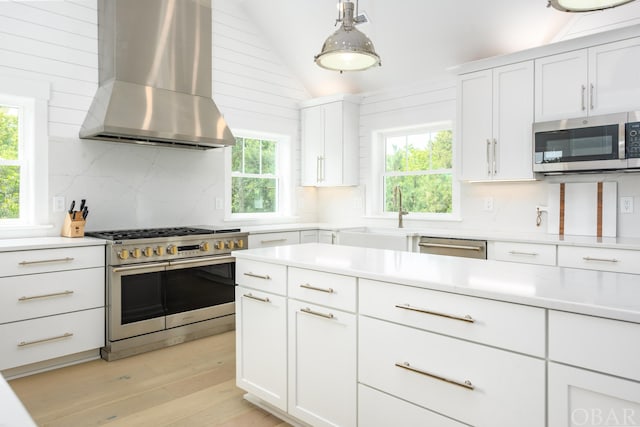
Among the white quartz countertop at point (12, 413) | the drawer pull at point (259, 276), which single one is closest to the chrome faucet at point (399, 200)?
the drawer pull at point (259, 276)

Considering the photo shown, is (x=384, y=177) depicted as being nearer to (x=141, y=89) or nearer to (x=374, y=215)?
(x=374, y=215)

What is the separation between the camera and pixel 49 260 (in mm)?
3008

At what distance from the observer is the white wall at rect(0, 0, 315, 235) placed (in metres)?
3.48

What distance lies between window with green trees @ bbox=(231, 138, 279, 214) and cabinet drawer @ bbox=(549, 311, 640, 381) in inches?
159

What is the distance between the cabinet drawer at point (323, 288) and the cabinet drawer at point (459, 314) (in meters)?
0.07

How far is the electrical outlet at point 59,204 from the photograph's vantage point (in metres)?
3.56

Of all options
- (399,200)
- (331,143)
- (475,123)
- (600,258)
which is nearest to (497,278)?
(600,258)

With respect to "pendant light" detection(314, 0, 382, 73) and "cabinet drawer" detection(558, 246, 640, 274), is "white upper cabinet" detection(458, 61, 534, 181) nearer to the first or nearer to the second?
"cabinet drawer" detection(558, 246, 640, 274)

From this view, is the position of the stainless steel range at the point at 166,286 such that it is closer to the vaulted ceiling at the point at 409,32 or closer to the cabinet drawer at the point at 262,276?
the cabinet drawer at the point at 262,276

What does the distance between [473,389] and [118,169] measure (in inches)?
138

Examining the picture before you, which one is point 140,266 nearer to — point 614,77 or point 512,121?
point 512,121

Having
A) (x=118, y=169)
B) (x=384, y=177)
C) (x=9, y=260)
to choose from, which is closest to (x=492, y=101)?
(x=384, y=177)

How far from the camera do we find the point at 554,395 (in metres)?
1.34

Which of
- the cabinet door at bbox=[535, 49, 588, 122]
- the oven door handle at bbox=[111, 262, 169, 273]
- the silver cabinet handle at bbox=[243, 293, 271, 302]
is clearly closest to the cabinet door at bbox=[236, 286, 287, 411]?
the silver cabinet handle at bbox=[243, 293, 271, 302]
